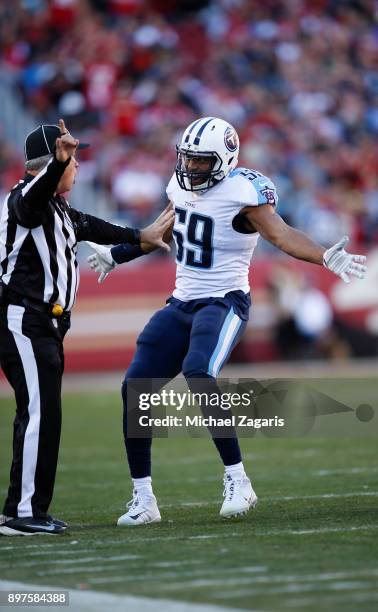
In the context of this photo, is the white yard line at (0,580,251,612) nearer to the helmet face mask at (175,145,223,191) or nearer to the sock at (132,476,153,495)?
the sock at (132,476,153,495)

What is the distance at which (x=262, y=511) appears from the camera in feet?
18.9

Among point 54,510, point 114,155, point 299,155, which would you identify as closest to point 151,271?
point 114,155

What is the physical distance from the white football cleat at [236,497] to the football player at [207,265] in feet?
0.05

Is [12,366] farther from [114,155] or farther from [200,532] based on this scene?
[114,155]

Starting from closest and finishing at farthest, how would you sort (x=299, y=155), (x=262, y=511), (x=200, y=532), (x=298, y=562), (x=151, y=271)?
1. (x=298, y=562)
2. (x=200, y=532)
3. (x=262, y=511)
4. (x=151, y=271)
5. (x=299, y=155)

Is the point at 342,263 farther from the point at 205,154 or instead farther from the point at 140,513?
the point at 140,513

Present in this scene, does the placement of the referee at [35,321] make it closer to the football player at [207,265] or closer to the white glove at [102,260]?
the football player at [207,265]

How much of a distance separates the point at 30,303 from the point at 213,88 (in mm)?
12189

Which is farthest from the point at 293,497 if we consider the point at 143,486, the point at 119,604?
the point at 119,604

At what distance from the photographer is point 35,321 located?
17.7 feet

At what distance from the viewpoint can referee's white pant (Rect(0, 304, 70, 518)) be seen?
17.4 feet

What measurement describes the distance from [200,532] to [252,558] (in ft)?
2.38

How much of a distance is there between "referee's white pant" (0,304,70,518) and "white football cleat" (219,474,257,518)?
0.78m

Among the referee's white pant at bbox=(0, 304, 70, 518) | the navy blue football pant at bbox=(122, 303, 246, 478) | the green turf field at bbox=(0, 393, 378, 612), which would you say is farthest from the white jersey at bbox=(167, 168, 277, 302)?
the green turf field at bbox=(0, 393, 378, 612)
